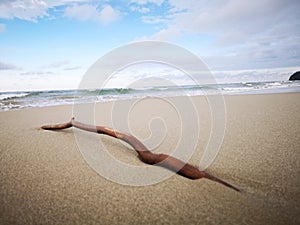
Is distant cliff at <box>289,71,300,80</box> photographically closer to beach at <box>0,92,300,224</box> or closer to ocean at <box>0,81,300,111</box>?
ocean at <box>0,81,300,111</box>

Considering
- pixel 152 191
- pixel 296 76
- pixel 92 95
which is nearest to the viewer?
pixel 152 191

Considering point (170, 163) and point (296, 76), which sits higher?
point (296, 76)

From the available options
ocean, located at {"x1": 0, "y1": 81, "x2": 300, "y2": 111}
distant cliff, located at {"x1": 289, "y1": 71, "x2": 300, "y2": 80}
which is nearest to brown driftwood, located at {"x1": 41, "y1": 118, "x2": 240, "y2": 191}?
ocean, located at {"x1": 0, "y1": 81, "x2": 300, "y2": 111}

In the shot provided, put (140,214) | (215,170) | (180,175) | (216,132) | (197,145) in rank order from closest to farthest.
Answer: (140,214), (180,175), (215,170), (197,145), (216,132)

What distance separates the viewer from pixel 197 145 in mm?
2389

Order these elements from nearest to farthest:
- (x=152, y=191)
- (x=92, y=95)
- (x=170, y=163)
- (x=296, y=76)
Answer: (x=152, y=191)
(x=170, y=163)
(x=92, y=95)
(x=296, y=76)

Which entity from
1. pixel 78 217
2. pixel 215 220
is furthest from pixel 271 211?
pixel 78 217

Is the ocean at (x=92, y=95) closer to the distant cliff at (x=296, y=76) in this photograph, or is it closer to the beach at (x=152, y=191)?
the beach at (x=152, y=191)

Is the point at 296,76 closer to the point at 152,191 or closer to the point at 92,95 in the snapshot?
the point at 92,95

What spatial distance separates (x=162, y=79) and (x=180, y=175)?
4.57ft

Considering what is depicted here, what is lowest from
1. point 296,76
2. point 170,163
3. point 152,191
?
point 152,191

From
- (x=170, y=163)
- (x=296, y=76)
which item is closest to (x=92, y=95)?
(x=170, y=163)

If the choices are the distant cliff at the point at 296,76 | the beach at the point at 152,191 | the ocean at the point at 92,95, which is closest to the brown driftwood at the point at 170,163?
the beach at the point at 152,191

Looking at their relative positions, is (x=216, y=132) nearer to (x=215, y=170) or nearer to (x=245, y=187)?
(x=215, y=170)
